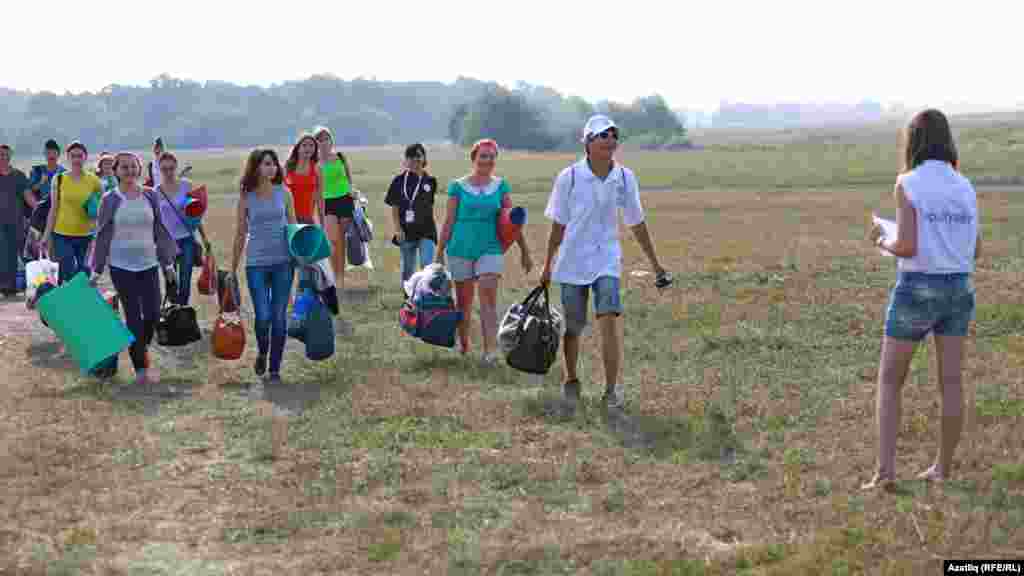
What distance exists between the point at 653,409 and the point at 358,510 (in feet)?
8.92

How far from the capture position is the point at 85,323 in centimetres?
959

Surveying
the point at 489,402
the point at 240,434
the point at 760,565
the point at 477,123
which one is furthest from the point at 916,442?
the point at 477,123

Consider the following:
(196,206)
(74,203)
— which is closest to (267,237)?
(196,206)

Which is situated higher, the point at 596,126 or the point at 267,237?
the point at 596,126

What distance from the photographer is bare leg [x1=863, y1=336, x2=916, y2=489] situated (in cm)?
620

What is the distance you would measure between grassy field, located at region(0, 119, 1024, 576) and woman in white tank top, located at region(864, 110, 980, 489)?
1.09 ft

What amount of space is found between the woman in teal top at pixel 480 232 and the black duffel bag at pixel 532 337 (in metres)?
0.96

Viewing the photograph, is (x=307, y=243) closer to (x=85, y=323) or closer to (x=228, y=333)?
(x=228, y=333)

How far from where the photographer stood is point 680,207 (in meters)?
32.3

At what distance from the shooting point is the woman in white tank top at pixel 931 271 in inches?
236

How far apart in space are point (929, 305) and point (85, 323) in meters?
6.25

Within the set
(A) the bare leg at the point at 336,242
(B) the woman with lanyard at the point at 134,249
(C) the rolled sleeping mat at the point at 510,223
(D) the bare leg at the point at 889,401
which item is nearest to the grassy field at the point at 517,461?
(D) the bare leg at the point at 889,401

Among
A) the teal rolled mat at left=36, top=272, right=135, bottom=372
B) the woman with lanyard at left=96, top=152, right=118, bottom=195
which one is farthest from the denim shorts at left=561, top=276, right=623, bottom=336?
the woman with lanyard at left=96, top=152, right=118, bottom=195

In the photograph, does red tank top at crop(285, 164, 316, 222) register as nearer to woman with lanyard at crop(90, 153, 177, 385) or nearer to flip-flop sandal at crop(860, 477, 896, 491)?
woman with lanyard at crop(90, 153, 177, 385)
